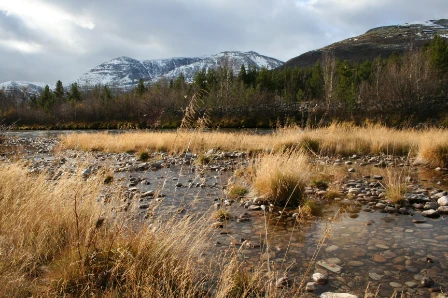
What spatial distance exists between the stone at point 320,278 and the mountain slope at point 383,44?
127099 millimetres

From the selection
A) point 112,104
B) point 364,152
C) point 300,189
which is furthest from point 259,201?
point 112,104

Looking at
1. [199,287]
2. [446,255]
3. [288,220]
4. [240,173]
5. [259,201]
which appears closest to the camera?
[199,287]

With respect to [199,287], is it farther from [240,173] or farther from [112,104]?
[112,104]

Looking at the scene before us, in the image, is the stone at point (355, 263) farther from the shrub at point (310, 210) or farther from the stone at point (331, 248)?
the shrub at point (310, 210)

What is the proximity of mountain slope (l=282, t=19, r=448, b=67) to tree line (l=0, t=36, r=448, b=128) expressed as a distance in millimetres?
64828

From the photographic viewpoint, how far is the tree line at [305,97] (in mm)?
43438

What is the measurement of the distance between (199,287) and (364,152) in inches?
484

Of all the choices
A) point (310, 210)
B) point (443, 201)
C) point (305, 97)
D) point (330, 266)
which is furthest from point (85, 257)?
point (305, 97)

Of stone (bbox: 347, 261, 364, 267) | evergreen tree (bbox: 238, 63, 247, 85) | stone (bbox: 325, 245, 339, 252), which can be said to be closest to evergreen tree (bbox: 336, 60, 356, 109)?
evergreen tree (bbox: 238, 63, 247, 85)

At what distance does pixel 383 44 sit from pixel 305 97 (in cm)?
10592

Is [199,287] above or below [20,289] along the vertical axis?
below

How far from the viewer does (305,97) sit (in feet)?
211

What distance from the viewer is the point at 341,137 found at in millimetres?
14297

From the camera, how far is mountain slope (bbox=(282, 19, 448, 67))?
129613 mm
